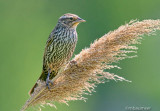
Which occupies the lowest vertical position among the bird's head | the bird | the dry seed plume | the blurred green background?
the dry seed plume

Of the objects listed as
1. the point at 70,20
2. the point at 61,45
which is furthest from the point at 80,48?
the point at 61,45

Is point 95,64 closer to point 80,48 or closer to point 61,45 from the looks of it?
point 61,45

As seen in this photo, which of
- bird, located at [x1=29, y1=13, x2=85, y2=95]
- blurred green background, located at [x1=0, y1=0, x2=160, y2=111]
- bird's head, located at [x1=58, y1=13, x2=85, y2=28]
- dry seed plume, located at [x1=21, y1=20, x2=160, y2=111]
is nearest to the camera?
dry seed plume, located at [x1=21, y1=20, x2=160, y2=111]

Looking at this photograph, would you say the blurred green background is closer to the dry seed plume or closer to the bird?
the bird

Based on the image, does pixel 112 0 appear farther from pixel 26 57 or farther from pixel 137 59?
pixel 26 57

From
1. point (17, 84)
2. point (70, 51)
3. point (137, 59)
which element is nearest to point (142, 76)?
point (137, 59)

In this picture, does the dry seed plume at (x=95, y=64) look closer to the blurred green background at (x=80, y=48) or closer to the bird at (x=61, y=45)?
the bird at (x=61, y=45)

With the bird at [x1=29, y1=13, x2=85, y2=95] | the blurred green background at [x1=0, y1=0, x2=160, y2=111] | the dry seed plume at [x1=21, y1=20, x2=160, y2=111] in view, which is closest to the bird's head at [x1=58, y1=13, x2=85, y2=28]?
the bird at [x1=29, y1=13, x2=85, y2=95]
